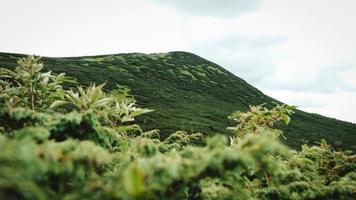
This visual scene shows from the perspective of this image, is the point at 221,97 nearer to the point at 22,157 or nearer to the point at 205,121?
the point at 205,121

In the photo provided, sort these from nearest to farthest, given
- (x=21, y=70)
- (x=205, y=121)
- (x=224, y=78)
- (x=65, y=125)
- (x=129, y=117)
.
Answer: (x=65, y=125) < (x=129, y=117) < (x=21, y=70) < (x=205, y=121) < (x=224, y=78)

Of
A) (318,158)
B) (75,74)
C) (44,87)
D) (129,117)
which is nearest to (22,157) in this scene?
(129,117)

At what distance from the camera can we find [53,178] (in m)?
2.86

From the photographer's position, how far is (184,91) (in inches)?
1832

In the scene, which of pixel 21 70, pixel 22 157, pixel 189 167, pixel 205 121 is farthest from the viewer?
pixel 205 121

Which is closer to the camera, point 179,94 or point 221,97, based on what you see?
point 179,94

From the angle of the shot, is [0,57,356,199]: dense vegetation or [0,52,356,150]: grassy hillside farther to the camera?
[0,52,356,150]: grassy hillside

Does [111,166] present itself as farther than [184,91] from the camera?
No

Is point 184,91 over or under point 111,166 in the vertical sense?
under

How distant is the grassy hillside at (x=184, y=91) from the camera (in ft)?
99.9

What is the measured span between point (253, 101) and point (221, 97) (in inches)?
209

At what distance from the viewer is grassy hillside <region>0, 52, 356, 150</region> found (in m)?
30.4

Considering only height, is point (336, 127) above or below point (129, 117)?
below

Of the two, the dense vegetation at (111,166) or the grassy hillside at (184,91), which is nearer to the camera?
the dense vegetation at (111,166)
